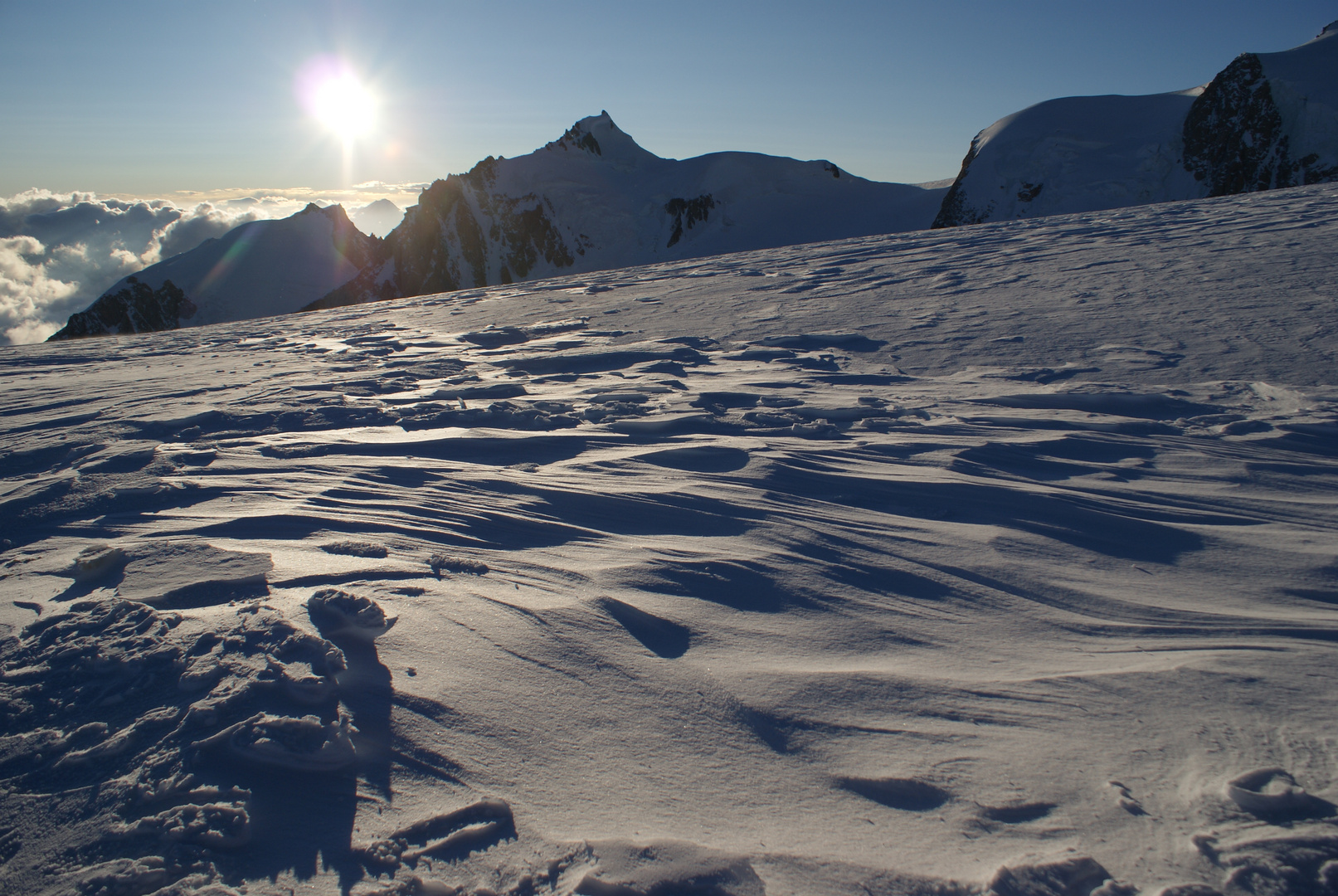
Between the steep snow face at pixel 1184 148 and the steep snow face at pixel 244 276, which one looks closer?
the steep snow face at pixel 1184 148

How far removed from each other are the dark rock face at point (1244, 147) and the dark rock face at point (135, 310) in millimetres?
68097

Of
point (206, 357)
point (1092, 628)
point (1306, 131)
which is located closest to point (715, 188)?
point (1306, 131)

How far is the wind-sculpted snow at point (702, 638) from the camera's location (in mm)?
871

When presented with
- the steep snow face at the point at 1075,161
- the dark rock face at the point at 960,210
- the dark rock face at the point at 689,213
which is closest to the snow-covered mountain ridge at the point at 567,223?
the dark rock face at the point at 689,213

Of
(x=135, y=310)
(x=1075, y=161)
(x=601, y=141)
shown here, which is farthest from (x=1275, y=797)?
(x=135, y=310)

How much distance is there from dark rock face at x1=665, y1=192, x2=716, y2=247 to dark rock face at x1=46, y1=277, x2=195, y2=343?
4594 cm

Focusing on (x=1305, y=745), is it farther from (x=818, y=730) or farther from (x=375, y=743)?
(x=375, y=743)

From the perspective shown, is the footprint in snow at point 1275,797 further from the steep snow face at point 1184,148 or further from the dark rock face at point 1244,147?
the dark rock face at point 1244,147

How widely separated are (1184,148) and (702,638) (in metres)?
30.7

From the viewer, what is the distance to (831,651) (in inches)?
50.3

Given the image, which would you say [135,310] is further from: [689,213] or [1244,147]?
[1244,147]

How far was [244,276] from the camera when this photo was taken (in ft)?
201

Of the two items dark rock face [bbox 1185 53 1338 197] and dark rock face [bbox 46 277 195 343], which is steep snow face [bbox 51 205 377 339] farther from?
dark rock face [bbox 1185 53 1338 197]

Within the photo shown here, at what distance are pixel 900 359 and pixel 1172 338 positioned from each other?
127 cm
